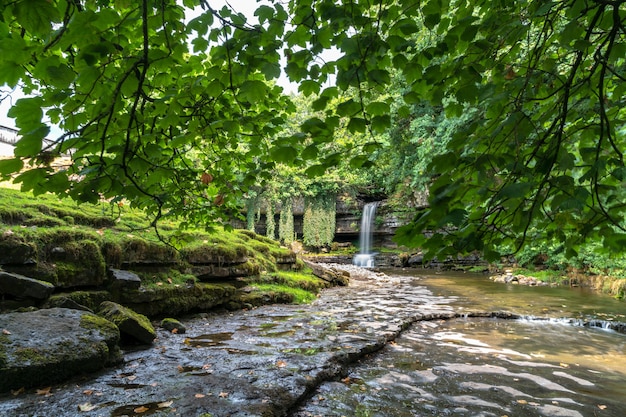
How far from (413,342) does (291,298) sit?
390cm

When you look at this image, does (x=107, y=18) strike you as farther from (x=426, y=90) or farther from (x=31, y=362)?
(x=31, y=362)

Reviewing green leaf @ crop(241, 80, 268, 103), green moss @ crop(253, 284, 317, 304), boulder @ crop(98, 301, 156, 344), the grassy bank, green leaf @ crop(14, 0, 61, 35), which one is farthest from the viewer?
green moss @ crop(253, 284, 317, 304)

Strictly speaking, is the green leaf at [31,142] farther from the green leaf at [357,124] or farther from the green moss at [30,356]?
the green moss at [30,356]

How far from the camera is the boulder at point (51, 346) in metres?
3.25

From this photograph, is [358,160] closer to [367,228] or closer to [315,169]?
[315,169]

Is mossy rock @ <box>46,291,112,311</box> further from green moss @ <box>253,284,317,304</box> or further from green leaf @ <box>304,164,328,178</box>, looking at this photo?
green leaf @ <box>304,164,328,178</box>

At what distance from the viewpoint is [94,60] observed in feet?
5.48

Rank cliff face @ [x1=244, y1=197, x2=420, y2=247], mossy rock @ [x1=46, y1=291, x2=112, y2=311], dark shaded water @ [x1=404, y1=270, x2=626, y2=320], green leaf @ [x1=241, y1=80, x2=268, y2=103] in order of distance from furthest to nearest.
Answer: cliff face @ [x1=244, y1=197, x2=420, y2=247] < dark shaded water @ [x1=404, y1=270, x2=626, y2=320] < mossy rock @ [x1=46, y1=291, x2=112, y2=311] < green leaf @ [x1=241, y1=80, x2=268, y2=103]

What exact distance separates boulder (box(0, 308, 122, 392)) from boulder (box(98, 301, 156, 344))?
0.41m

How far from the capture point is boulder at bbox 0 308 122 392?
3251mm

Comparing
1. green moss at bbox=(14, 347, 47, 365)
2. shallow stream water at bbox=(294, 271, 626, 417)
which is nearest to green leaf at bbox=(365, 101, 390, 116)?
shallow stream water at bbox=(294, 271, 626, 417)

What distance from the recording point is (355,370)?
15.1ft

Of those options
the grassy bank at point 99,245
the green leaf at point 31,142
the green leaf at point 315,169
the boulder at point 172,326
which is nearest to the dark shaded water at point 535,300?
the grassy bank at point 99,245

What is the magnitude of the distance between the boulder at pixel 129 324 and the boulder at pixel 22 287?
75cm
